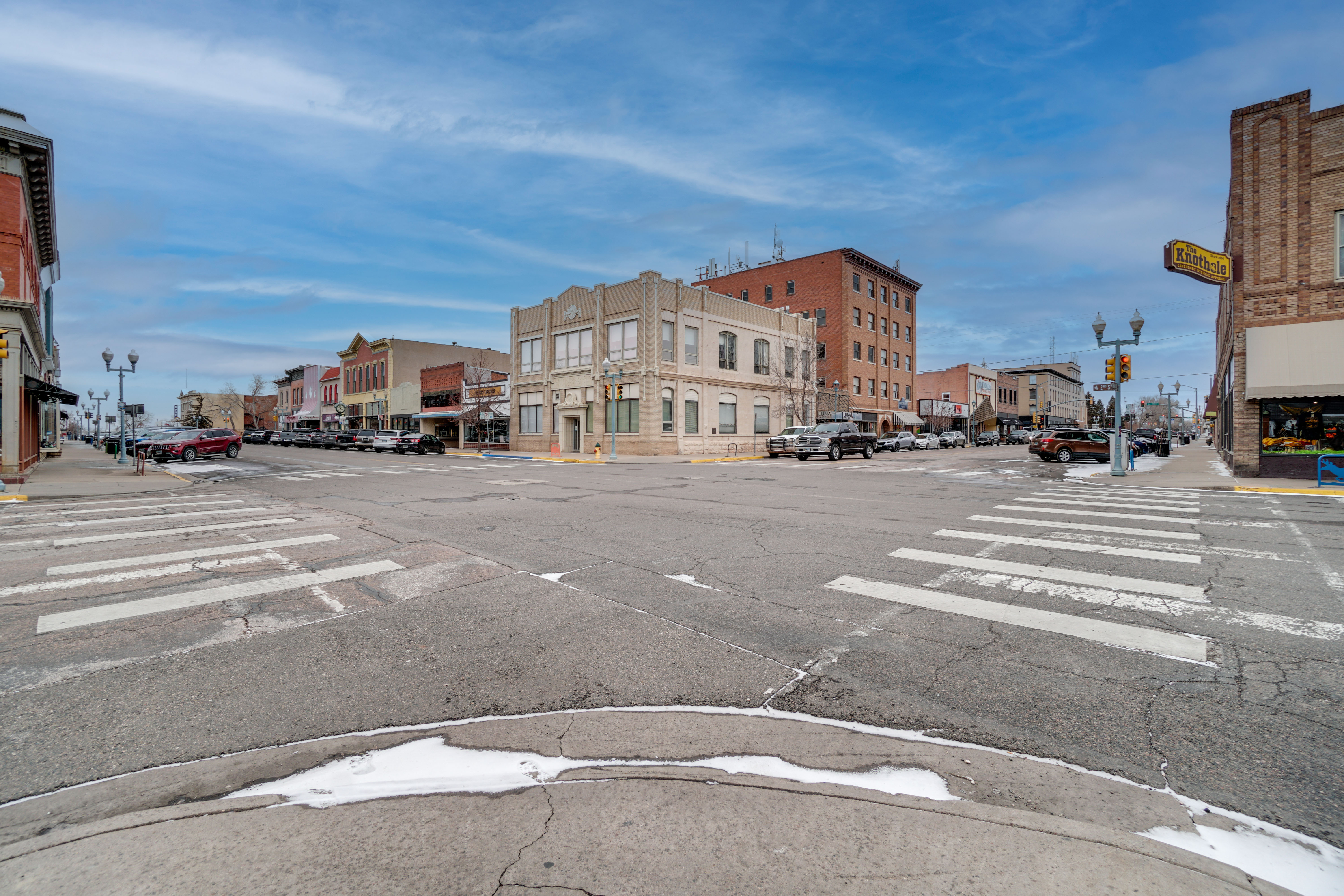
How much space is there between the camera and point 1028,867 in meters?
2.39

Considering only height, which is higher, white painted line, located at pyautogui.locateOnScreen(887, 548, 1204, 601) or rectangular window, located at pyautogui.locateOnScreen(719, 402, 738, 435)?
rectangular window, located at pyautogui.locateOnScreen(719, 402, 738, 435)

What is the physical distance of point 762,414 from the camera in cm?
4547

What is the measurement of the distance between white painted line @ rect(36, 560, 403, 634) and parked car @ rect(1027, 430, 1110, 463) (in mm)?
33192

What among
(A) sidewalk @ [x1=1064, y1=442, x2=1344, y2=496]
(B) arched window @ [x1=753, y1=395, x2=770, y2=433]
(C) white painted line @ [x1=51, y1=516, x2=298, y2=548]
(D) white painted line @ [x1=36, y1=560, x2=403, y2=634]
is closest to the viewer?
(D) white painted line @ [x1=36, y1=560, x2=403, y2=634]

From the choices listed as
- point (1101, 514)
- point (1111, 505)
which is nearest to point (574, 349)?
point (1111, 505)

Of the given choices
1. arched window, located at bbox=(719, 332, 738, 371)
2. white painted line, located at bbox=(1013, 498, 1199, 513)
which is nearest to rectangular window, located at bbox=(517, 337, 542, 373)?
arched window, located at bbox=(719, 332, 738, 371)

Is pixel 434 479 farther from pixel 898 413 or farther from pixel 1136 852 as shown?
pixel 898 413

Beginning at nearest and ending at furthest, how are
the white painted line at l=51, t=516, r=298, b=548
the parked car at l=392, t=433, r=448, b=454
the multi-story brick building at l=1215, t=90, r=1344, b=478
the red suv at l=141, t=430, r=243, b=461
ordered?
the white painted line at l=51, t=516, r=298, b=548
the multi-story brick building at l=1215, t=90, r=1344, b=478
the red suv at l=141, t=430, r=243, b=461
the parked car at l=392, t=433, r=448, b=454

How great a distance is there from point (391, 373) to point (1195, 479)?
64239mm

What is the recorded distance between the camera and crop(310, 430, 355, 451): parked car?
51625mm

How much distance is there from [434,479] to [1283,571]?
1932 centimetres

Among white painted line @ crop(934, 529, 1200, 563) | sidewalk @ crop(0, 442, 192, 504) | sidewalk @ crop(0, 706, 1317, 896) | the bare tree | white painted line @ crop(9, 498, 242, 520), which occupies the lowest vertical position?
sidewalk @ crop(0, 706, 1317, 896)

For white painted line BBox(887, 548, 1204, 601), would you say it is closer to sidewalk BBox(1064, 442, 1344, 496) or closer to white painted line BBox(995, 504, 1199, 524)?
white painted line BBox(995, 504, 1199, 524)

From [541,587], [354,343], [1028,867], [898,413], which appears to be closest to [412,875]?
[1028,867]
